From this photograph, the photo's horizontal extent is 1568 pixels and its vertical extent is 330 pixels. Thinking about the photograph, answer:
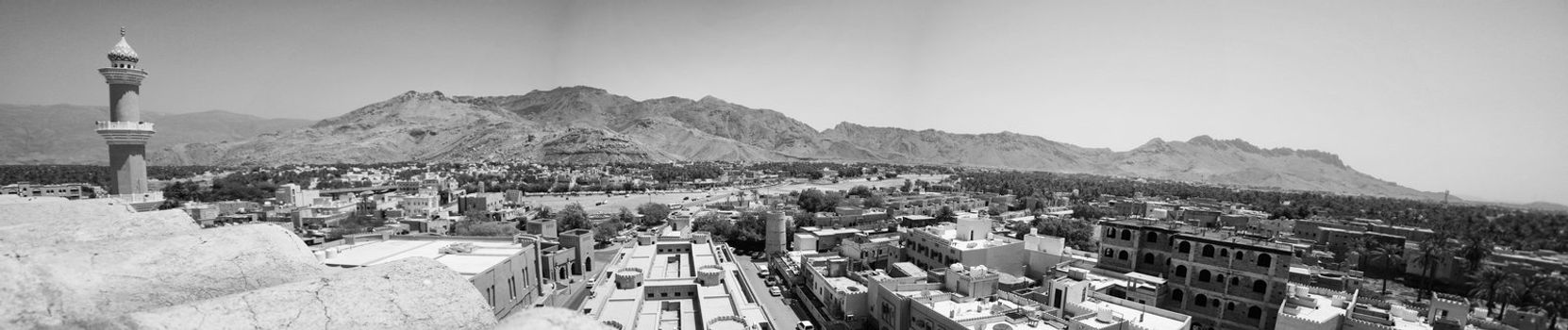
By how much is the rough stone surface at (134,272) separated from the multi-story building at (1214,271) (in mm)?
26755

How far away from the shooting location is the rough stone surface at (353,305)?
298 centimetres

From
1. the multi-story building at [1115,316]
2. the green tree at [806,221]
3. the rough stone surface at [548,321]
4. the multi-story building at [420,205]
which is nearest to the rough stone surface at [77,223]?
the rough stone surface at [548,321]

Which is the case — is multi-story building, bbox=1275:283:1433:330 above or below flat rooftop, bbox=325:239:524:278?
below

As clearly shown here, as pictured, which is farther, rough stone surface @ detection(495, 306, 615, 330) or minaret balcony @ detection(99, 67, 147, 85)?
minaret balcony @ detection(99, 67, 147, 85)

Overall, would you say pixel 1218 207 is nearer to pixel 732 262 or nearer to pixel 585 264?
pixel 732 262

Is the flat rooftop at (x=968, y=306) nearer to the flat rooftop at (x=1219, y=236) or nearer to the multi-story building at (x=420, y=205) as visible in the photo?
the flat rooftop at (x=1219, y=236)

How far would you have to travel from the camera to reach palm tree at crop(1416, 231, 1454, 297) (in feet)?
98.4

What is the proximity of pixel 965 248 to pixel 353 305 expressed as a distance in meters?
25.9

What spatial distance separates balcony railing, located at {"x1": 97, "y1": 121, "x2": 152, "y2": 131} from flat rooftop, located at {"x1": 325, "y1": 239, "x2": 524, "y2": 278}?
47.8 feet

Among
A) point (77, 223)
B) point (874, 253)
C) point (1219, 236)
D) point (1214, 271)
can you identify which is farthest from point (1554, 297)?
point (77, 223)

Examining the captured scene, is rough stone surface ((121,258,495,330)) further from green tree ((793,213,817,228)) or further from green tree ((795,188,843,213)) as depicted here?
green tree ((795,188,843,213))

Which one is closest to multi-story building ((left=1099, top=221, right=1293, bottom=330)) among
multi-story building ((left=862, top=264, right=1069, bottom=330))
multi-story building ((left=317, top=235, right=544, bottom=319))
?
multi-story building ((left=862, top=264, right=1069, bottom=330))

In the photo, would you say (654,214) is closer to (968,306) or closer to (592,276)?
(592,276)

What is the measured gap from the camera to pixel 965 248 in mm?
26656
